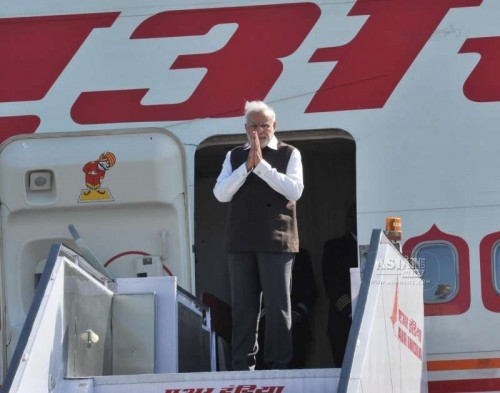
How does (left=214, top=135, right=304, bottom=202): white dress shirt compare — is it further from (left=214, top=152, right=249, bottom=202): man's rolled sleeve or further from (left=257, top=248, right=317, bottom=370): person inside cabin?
(left=257, top=248, right=317, bottom=370): person inside cabin

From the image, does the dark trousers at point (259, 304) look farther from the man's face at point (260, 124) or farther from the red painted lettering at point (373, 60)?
the red painted lettering at point (373, 60)

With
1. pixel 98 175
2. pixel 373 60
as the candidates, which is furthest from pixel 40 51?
pixel 373 60

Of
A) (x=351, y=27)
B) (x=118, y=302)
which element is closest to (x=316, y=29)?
(x=351, y=27)

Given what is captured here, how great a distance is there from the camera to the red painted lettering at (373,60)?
7.54 metres

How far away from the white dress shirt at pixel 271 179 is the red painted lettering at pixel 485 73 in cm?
166

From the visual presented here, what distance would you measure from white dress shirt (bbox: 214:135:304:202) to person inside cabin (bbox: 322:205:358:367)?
2079 mm

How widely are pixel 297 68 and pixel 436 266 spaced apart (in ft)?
5.13

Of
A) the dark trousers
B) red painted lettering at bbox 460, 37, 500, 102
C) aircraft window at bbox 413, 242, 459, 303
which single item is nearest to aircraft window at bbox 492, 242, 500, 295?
aircraft window at bbox 413, 242, 459, 303

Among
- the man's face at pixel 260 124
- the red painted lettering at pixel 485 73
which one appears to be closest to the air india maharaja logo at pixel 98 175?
the man's face at pixel 260 124

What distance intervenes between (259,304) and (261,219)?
1.59ft

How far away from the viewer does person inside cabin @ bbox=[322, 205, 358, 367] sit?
8367 mm

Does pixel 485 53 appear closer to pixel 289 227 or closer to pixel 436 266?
pixel 436 266

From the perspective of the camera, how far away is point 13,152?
761 centimetres

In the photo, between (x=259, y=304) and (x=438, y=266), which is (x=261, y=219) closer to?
(x=259, y=304)
